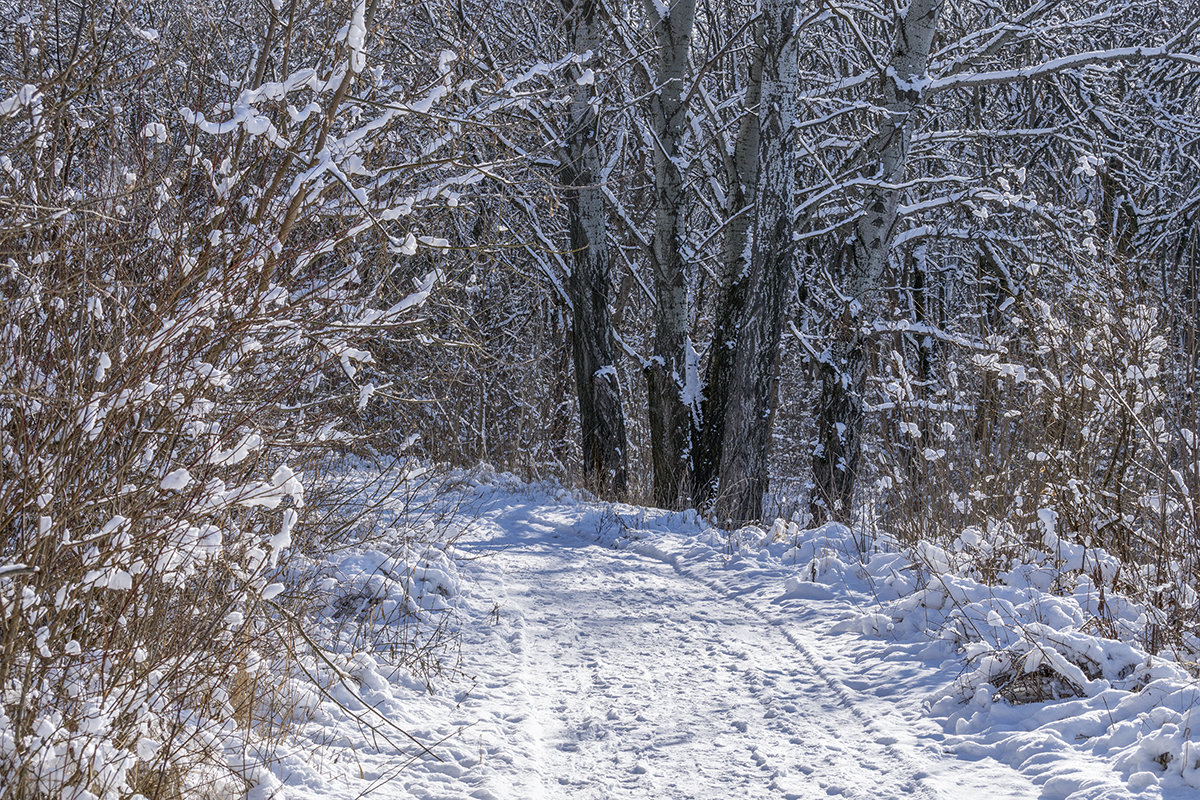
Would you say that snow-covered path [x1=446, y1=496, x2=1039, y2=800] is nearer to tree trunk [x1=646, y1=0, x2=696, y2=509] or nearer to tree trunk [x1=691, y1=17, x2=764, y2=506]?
tree trunk [x1=691, y1=17, x2=764, y2=506]

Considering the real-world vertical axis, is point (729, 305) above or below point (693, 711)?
above

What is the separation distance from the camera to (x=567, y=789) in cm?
354

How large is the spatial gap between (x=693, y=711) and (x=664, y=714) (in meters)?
0.14

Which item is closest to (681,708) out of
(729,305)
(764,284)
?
(764,284)

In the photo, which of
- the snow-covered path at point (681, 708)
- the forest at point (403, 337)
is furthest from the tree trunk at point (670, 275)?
the snow-covered path at point (681, 708)

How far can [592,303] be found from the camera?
462 inches

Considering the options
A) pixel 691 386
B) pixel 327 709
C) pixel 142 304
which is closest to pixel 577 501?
pixel 691 386

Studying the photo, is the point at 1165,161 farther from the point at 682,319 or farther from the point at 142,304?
the point at 142,304

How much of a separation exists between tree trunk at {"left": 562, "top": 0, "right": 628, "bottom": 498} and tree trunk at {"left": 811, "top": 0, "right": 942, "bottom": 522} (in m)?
2.58

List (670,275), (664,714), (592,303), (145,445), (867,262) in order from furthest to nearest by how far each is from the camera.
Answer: (592,303)
(670,275)
(867,262)
(664,714)
(145,445)

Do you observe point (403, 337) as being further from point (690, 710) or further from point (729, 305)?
point (729, 305)

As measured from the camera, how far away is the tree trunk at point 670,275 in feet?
34.9

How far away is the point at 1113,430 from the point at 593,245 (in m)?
6.83

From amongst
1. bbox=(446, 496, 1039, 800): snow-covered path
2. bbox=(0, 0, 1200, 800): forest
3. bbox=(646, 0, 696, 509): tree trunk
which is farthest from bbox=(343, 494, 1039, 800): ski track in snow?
bbox=(646, 0, 696, 509): tree trunk
